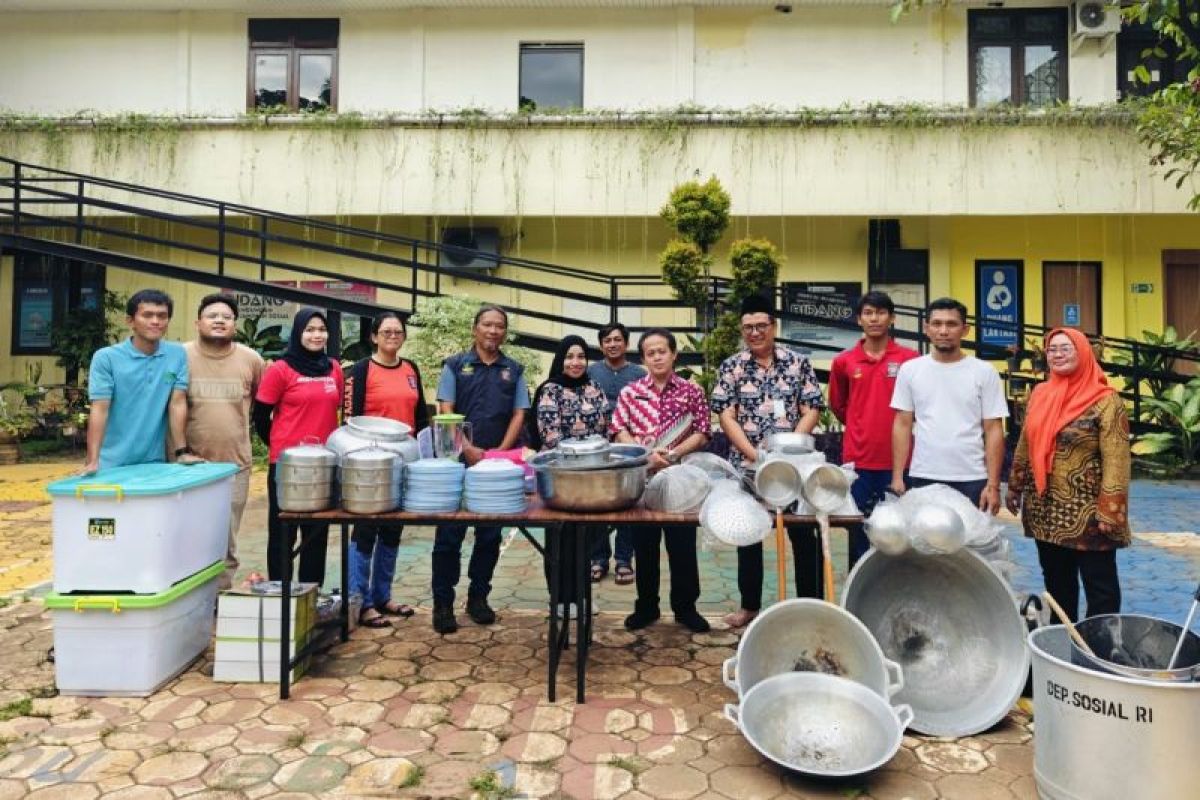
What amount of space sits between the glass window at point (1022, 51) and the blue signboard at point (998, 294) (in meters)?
2.52

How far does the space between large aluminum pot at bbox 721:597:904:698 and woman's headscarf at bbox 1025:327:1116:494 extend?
1232 millimetres

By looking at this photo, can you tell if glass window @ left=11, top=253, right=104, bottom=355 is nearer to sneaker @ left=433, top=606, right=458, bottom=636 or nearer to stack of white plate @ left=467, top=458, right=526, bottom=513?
sneaker @ left=433, top=606, right=458, bottom=636

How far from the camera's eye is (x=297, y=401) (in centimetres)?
447

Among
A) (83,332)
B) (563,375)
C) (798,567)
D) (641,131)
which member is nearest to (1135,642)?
(798,567)

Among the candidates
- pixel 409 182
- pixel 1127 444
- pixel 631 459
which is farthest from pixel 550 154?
pixel 1127 444

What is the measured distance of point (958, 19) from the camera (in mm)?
11734

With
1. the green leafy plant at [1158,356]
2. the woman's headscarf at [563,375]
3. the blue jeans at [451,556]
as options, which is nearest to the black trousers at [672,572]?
the blue jeans at [451,556]

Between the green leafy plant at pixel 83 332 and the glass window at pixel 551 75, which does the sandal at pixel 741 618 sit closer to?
the glass window at pixel 551 75

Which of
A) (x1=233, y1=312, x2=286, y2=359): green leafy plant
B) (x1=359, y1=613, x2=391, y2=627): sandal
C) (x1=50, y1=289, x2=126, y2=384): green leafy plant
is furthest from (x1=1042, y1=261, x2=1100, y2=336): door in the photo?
(x1=50, y1=289, x2=126, y2=384): green leafy plant

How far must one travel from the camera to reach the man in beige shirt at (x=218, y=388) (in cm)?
440

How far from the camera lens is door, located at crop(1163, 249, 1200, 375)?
11.8 meters

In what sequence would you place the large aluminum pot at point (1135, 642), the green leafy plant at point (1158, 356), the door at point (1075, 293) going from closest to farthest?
the large aluminum pot at point (1135, 642) → the green leafy plant at point (1158, 356) → the door at point (1075, 293)

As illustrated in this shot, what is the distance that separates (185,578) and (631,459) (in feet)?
8.03

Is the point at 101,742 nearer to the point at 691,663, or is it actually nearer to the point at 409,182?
the point at 691,663
